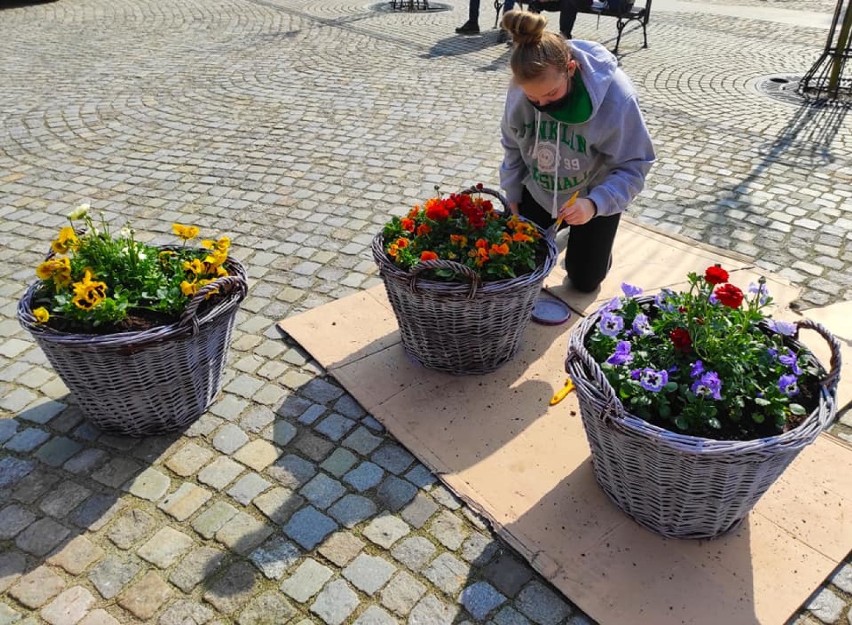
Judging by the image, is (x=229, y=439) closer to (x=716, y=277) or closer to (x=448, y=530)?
(x=448, y=530)

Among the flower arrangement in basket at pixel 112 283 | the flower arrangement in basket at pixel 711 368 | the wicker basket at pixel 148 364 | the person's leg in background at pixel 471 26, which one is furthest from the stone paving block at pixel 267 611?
the person's leg in background at pixel 471 26

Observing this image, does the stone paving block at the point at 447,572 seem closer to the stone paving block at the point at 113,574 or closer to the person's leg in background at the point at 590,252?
the stone paving block at the point at 113,574

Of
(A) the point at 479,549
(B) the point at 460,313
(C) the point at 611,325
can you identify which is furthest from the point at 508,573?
(B) the point at 460,313

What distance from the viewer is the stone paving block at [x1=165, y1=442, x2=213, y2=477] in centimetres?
279

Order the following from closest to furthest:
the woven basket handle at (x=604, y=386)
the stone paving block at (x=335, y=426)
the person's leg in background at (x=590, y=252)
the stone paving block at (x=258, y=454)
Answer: the woven basket handle at (x=604, y=386) < the stone paving block at (x=258, y=454) < the stone paving block at (x=335, y=426) < the person's leg in background at (x=590, y=252)

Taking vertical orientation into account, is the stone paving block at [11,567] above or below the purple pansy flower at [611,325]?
below

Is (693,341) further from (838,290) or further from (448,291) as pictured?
(838,290)

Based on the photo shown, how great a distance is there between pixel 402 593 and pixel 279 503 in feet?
2.02

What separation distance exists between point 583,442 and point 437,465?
24.6 inches

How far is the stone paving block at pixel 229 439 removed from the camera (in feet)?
9.50

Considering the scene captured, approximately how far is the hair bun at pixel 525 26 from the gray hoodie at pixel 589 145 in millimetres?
327

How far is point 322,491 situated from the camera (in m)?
2.69

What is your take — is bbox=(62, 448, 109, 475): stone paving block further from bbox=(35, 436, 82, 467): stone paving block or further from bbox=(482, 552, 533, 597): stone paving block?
→ bbox=(482, 552, 533, 597): stone paving block

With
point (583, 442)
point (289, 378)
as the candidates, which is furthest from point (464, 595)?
point (289, 378)
